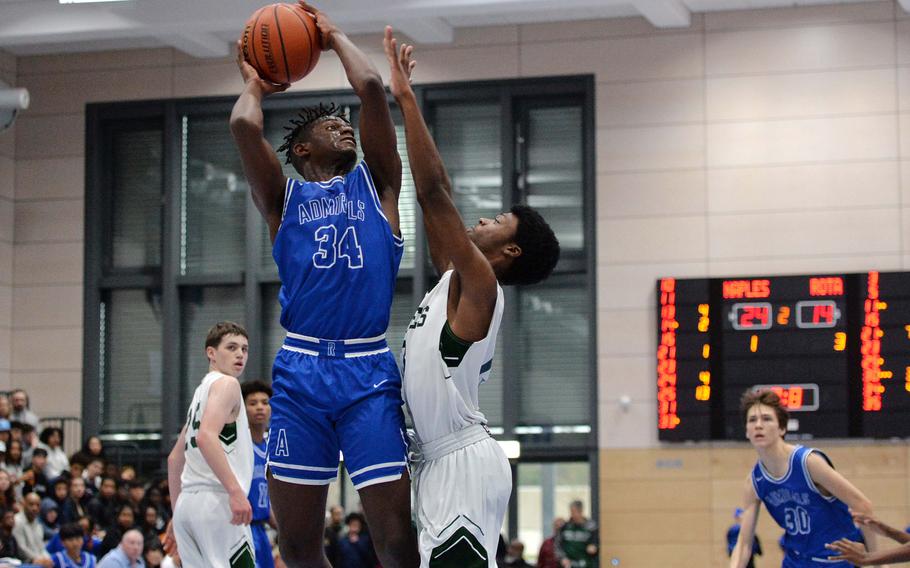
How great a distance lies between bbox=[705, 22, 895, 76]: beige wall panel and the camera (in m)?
17.2

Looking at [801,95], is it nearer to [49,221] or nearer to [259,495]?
[49,221]

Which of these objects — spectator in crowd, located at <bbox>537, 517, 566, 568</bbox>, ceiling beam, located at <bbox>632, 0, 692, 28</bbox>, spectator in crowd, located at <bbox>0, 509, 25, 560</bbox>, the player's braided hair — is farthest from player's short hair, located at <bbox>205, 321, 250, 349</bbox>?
ceiling beam, located at <bbox>632, 0, 692, 28</bbox>

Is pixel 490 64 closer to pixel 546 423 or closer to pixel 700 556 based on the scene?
pixel 546 423

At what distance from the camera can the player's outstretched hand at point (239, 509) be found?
23.2ft

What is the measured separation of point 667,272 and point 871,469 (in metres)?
3.45

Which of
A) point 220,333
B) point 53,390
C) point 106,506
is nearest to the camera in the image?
point 220,333

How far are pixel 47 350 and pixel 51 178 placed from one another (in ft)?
8.17

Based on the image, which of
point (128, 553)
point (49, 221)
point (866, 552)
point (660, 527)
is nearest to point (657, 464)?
point (660, 527)

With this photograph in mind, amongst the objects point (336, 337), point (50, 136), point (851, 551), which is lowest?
point (851, 551)

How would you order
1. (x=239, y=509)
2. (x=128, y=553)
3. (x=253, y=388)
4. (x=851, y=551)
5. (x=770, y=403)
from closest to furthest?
(x=239, y=509)
(x=851, y=551)
(x=770, y=403)
(x=253, y=388)
(x=128, y=553)

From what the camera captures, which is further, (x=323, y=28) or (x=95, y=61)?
(x=95, y=61)

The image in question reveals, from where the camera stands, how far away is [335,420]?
17.3 feet

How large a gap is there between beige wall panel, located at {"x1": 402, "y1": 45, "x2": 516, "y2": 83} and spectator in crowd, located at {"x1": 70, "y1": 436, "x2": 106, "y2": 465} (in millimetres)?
6464

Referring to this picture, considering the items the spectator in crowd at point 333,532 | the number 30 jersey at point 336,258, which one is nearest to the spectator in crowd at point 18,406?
the spectator in crowd at point 333,532
